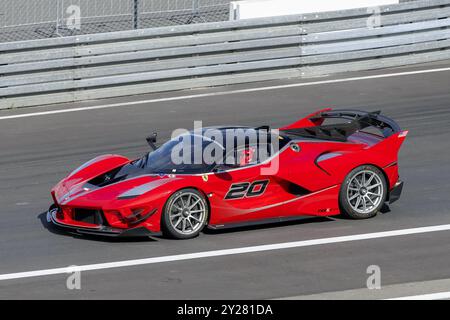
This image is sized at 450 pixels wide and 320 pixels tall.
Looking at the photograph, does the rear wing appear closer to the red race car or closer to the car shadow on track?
the red race car

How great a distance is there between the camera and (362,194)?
43.5ft

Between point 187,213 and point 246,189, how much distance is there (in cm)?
80

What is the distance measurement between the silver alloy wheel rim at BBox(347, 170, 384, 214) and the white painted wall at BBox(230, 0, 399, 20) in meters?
9.78

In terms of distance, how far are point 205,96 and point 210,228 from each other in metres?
7.45

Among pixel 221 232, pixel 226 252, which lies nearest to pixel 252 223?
pixel 221 232

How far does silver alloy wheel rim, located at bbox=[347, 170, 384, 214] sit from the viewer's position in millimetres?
13234

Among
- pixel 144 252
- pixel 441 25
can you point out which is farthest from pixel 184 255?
pixel 441 25

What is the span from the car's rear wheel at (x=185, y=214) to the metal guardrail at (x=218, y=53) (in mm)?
7580

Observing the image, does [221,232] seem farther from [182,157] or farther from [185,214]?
[182,157]

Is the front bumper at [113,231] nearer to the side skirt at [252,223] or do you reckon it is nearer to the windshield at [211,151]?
the side skirt at [252,223]

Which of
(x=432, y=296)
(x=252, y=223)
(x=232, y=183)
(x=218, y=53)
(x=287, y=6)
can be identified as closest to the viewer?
(x=432, y=296)

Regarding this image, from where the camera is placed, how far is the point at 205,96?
19.9 meters
